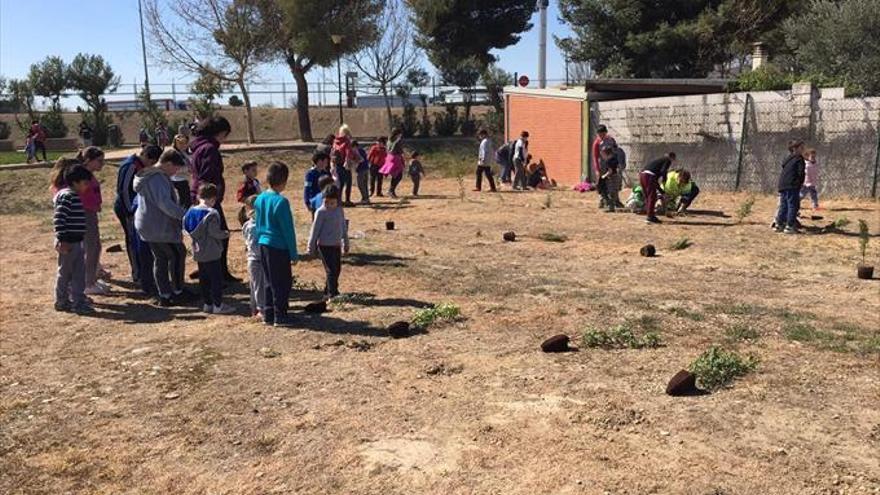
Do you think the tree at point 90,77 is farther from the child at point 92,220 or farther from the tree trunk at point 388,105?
the child at point 92,220

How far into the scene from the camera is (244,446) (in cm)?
447

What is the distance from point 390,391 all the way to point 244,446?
1131mm

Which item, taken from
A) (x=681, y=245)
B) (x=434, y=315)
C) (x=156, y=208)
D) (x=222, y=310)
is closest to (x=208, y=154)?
(x=156, y=208)

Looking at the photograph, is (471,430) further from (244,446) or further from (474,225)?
(474,225)

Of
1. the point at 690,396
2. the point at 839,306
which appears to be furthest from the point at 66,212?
the point at 839,306

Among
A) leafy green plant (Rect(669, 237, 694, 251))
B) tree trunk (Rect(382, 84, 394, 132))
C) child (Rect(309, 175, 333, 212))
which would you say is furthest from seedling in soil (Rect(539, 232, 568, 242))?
tree trunk (Rect(382, 84, 394, 132))

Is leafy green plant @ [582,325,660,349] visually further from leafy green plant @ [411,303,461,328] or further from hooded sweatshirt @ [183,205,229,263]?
hooded sweatshirt @ [183,205,229,263]

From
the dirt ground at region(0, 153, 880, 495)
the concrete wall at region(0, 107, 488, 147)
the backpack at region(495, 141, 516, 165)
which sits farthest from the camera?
the concrete wall at region(0, 107, 488, 147)

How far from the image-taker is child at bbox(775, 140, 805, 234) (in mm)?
11977

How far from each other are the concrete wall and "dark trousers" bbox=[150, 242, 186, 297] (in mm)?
34966

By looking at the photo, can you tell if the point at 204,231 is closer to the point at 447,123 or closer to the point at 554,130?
the point at 554,130

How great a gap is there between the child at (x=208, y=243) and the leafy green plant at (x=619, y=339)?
3.56 meters

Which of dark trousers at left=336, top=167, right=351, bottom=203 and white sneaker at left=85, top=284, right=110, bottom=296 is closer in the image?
white sneaker at left=85, top=284, right=110, bottom=296

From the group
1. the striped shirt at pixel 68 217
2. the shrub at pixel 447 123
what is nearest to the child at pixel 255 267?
the striped shirt at pixel 68 217
